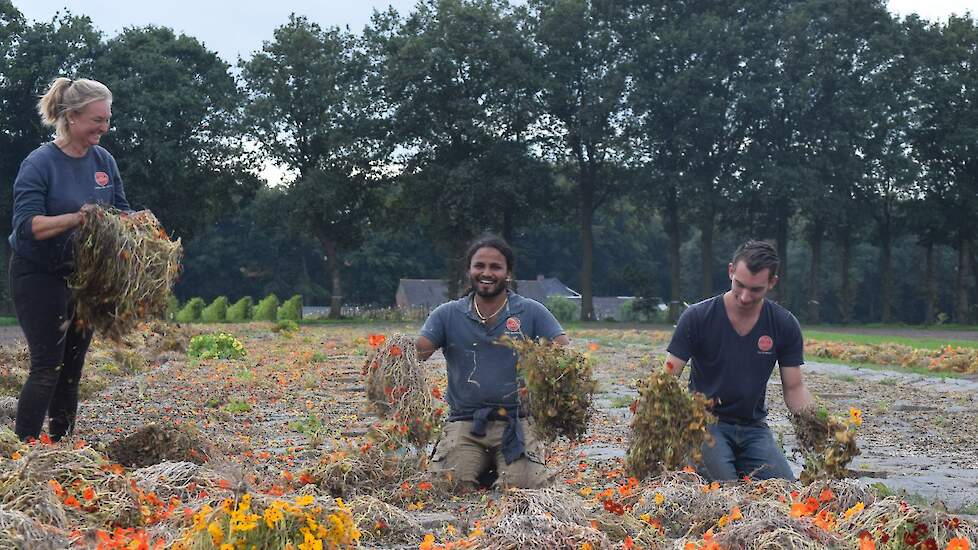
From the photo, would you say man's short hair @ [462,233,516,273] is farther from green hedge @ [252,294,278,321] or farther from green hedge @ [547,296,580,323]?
green hedge @ [547,296,580,323]

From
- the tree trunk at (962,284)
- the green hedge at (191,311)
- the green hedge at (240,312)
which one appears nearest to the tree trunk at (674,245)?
the tree trunk at (962,284)

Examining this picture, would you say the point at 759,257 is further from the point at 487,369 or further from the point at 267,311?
the point at 267,311

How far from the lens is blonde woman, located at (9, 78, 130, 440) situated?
6434 millimetres

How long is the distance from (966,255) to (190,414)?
167ft

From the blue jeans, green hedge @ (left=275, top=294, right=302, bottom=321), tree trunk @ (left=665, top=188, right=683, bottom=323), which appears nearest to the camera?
the blue jeans

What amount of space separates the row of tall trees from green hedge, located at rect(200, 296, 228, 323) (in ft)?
21.8

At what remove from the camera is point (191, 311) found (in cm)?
4634

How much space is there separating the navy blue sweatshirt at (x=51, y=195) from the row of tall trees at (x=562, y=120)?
4278 centimetres

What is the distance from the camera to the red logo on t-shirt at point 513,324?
22.2 ft

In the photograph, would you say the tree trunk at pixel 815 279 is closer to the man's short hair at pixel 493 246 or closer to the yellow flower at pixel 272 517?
the man's short hair at pixel 493 246

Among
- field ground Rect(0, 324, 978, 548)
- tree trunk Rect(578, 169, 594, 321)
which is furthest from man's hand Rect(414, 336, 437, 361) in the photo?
tree trunk Rect(578, 169, 594, 321)

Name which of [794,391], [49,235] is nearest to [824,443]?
[794,391]

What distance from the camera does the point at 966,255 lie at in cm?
5547

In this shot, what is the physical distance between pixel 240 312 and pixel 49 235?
4125 cm
